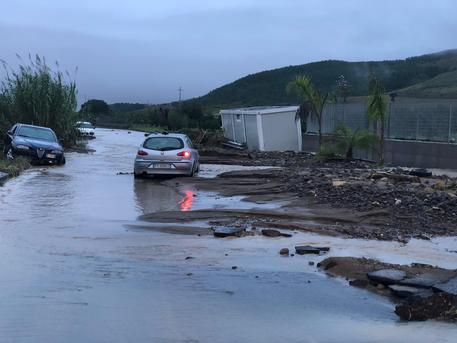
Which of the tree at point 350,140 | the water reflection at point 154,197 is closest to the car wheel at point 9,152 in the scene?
the water reflection at point 154,197

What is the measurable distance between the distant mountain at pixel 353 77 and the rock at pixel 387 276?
37617 mm

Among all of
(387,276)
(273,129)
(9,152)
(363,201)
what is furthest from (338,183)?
(273,129)

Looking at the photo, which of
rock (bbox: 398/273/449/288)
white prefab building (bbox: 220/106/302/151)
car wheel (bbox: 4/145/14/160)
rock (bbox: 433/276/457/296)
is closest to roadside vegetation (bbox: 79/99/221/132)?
white prefab building (bbox: 220/106/302/151)

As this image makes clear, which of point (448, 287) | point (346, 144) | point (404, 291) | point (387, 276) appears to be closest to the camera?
point (448, 287)

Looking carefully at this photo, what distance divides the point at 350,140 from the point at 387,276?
20.7 m

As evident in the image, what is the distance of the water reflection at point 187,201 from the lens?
12480mm

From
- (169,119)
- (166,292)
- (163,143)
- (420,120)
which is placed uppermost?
(163,143)

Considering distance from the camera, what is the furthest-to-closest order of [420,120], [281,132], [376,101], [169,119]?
[169,119]
[281,132]
[420,120]
[376,101]

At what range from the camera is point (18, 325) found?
5.42 m

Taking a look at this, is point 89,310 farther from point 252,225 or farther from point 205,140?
point 205,140

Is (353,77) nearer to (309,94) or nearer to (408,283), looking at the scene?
(309,94)

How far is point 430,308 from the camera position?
5.87 metres

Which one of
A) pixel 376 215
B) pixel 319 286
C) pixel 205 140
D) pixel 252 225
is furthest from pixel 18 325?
pixel 205 140

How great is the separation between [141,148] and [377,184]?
754cm
